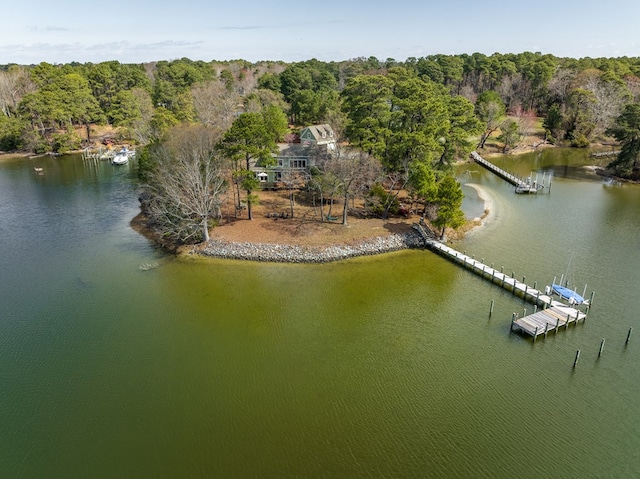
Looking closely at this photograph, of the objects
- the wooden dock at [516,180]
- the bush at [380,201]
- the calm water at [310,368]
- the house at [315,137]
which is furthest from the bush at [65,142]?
the wooden dock at [516,180]

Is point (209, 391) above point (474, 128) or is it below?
below

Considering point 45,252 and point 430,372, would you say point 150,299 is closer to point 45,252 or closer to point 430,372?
point 45,252

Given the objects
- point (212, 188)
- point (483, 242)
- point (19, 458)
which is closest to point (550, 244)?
point (483, 242)

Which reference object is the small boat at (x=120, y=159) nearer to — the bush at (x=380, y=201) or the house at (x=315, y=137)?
the house at (x=315, y=137)

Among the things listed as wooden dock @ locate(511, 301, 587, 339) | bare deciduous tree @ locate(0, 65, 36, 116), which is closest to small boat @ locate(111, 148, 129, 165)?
bare deciduous tree @ locate(0, 65, 36, 116)

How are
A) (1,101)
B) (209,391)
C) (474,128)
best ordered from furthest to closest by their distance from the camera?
1. (1,101)
2. (474,128)
3. (209,391)

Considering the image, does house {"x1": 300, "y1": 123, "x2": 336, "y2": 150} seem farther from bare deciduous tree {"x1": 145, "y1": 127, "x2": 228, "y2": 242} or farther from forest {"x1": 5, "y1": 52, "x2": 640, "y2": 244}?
bare deciduous tree {"x1": 145, "y1": 127, "x2": 228, "y2": 242}
